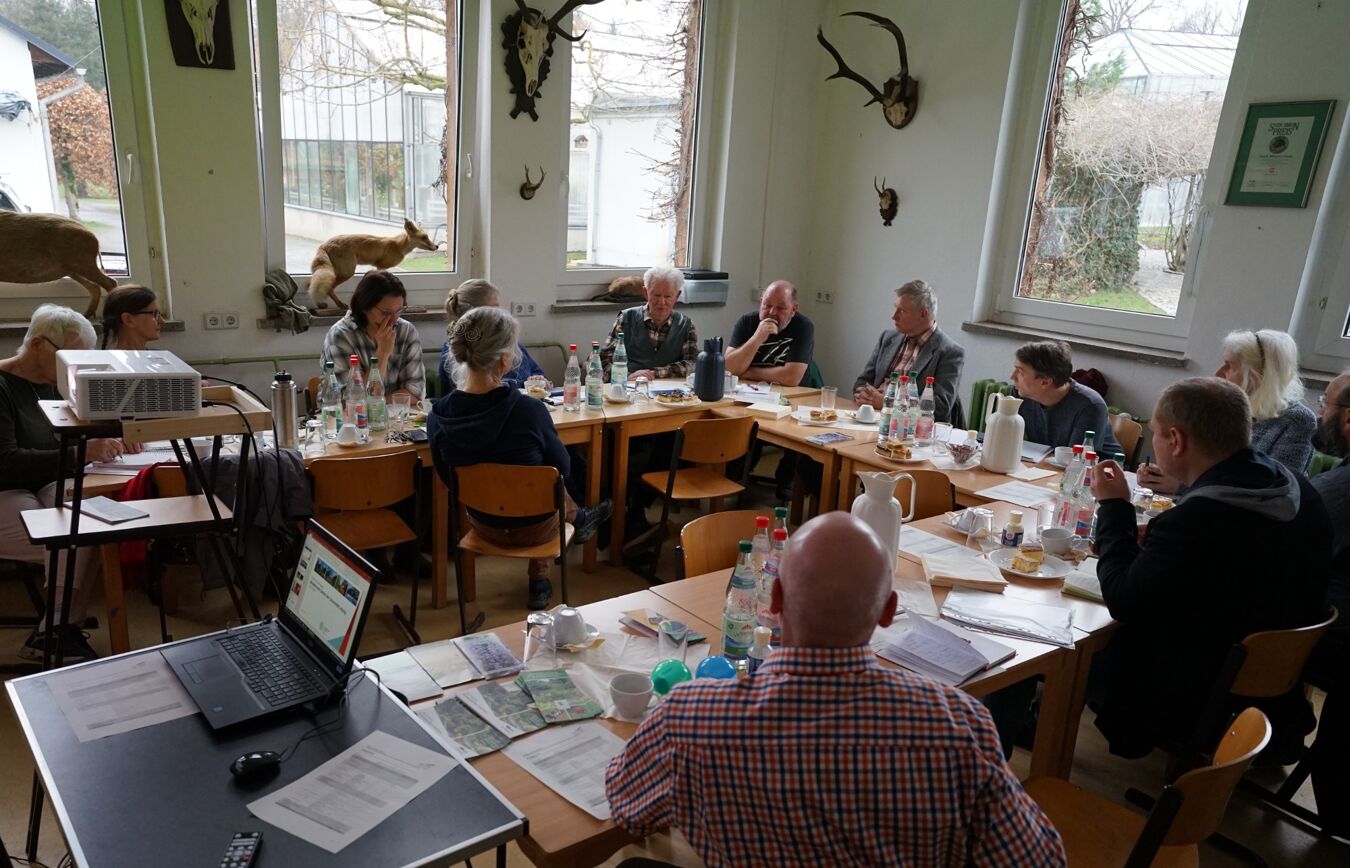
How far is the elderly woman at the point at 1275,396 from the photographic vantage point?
3.20m

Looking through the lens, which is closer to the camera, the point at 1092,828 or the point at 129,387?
the point at 1092,828

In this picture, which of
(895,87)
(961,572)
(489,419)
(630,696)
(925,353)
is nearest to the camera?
(630,696)

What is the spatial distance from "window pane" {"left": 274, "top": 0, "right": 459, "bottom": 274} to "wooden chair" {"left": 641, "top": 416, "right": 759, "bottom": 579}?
2101 millimetres

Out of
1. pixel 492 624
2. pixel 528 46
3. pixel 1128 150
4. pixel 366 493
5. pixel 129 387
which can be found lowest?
pixel 492 624

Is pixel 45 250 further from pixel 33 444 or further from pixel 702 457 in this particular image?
pixel 702 457

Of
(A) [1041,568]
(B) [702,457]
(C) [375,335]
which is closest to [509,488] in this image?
(B) [702,457]

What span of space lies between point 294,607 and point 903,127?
194 inches

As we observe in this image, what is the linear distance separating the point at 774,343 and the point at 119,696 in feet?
12.5

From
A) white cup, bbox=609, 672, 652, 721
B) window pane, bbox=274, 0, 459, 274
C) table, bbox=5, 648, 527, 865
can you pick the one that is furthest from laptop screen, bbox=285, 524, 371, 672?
window pane, bbox=274, 0, 459, 274

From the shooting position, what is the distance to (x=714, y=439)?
3732 mm

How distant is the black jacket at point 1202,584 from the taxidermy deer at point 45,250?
4.08 m

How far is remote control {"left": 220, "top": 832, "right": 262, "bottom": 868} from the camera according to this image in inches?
45.1

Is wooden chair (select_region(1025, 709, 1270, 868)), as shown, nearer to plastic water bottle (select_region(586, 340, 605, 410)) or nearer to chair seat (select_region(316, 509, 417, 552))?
chair seat (select_region(316, 509, 417, 552))

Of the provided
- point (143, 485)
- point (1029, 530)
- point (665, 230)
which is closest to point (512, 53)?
point (665, 230)
